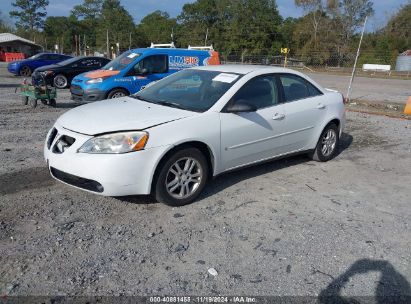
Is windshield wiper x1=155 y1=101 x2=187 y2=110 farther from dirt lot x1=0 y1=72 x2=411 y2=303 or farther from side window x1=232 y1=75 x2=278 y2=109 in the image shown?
dirt lot x1=0 y1=72 x2=411 y2=303

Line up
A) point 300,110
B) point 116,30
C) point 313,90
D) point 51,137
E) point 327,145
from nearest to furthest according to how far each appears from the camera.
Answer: point 51,137 < point 300,110 < point 313,90 < point 327,145 < point 116,30

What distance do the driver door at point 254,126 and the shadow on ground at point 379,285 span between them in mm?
1938

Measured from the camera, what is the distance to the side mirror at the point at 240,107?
4574 millimetres

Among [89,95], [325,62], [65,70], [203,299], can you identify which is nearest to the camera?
[203,299]

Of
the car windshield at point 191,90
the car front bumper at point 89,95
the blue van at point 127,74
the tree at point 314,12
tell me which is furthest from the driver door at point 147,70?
the tree at point 314,12

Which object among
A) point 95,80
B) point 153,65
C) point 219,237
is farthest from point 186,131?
point 153,65

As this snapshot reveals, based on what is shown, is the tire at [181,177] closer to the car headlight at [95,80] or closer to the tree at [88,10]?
the car headlight at [95,80]

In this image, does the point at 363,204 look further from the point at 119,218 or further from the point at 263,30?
the point at 263,30

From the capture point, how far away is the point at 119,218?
13.2ft

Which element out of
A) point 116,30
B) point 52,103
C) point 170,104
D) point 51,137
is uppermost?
point 116,30

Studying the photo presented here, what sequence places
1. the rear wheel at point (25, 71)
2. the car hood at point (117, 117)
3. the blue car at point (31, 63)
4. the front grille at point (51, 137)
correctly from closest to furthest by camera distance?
the car hood at point (117, 117), the front grille at point (51, 137), the blue car at point (31, 63), the rear wheel at point (25, 71)

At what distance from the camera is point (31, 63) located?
2123cm

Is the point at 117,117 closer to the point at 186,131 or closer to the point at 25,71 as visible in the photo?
the point at 186,131

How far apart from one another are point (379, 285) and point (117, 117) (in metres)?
3.03
